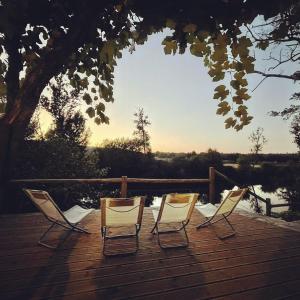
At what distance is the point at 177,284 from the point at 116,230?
2.43 m

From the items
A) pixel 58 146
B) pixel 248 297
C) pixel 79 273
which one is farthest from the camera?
pixel 58 146

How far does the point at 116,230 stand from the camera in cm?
548

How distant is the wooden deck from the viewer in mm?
3059

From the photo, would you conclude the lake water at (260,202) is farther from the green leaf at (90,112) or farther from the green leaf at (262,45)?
the green leaf at (262,45)

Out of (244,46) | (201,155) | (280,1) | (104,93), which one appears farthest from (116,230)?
(201,155)

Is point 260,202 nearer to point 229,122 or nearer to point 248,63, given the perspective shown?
point 229,122

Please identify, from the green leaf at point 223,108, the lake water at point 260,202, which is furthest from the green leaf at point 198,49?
the lake water at point 260,202

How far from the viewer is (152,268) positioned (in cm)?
368

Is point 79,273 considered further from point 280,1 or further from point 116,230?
point 280,1

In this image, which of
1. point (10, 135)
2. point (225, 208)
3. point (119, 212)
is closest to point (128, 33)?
point (10, 135)

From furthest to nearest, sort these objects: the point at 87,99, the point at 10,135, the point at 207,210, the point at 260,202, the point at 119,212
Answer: the point at 260,202
the point at 207,210
the point at 119,212
the point at 87,99
the point at 10,135

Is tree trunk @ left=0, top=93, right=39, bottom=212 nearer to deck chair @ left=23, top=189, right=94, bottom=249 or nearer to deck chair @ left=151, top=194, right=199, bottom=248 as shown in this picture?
deck chair @ left=23, top=189, right=94, bottom=249

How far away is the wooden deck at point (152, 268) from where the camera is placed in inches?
120

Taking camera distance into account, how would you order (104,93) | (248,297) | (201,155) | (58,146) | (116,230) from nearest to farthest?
(104,93) → (248,297) → (116,230) → (58,146) → (201,155)
